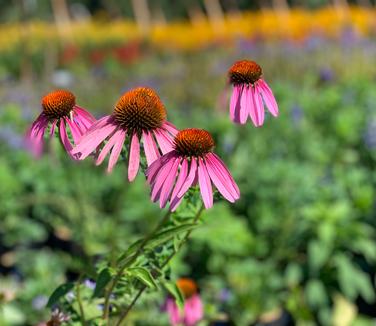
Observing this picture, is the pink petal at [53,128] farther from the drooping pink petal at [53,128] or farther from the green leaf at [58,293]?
the green leaf at [58,293]

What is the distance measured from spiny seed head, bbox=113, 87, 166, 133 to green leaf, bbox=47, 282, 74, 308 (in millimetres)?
369

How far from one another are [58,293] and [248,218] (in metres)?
2.11

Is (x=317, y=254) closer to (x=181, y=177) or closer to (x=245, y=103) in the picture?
(x=245, y=103)

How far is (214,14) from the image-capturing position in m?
21.7

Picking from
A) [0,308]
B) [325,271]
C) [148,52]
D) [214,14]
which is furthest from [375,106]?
[214,14]

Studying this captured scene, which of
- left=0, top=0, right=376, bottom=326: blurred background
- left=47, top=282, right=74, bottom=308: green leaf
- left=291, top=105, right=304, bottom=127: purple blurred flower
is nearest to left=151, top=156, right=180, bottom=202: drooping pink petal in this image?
left=47, top=282, right=74, bottom=308: green leaf

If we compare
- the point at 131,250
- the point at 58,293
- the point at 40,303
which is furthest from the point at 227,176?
the point at 40,303

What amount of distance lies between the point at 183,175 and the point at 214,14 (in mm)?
21292

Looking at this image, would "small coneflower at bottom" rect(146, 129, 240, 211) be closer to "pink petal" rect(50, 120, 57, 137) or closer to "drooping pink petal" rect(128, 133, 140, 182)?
"drooping pink petal" rect(128, 133, 140, 182)

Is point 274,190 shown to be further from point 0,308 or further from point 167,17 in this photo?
point 167,17

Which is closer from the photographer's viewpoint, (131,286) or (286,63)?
(131,286)

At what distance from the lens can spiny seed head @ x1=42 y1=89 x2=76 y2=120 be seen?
1.09 meters

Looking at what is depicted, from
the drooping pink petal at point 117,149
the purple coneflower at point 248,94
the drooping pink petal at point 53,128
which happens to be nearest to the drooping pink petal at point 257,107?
the purple coneflower at point 248,94

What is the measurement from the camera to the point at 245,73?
111 centimetres
